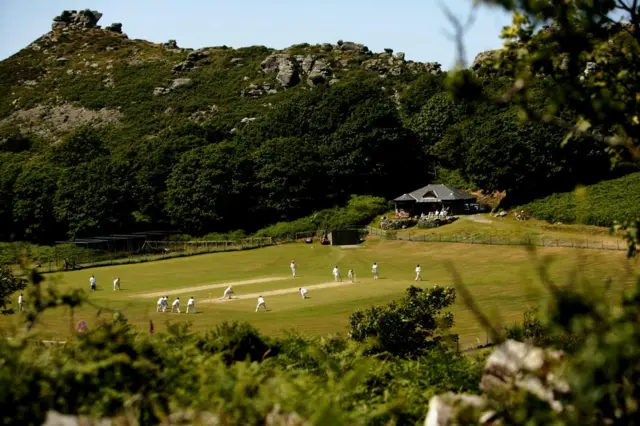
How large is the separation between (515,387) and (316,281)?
175 ft

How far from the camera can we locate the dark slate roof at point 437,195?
Result: 88500 millimetres

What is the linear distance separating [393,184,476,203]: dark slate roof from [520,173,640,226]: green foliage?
27.9 feet

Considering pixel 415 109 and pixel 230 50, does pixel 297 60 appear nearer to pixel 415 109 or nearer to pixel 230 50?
pixel 230 50

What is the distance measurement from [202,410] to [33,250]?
89.7 metres

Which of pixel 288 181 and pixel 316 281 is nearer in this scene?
pixel 316 281

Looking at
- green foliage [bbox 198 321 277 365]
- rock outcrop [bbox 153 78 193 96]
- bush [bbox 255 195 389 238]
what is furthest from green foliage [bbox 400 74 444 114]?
green foliage [bbox 198 321 277 365]

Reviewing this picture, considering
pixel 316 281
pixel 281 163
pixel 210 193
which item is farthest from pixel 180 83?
pixel 316 281

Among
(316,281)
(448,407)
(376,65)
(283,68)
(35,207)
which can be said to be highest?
(283,68)

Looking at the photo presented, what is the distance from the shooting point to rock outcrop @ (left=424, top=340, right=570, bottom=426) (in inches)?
322

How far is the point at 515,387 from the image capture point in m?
8.56

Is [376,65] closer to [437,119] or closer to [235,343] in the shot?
[437,119]

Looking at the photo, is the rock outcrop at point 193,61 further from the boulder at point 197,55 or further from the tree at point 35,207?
the tree at point 35,207

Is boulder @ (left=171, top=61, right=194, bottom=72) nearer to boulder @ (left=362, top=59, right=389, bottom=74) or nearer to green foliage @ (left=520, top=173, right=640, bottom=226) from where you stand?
boulder @ (left=362, top=59, right=389, bottom=74)

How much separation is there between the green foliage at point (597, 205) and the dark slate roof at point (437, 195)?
8498 mm
